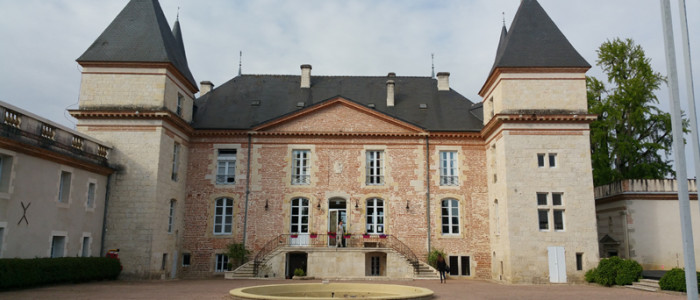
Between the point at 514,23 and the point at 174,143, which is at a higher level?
the point at 514,23

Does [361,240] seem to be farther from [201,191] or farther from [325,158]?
[201,191]

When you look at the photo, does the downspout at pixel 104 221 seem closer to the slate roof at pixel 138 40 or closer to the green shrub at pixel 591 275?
the slate roof at pixel 138 40

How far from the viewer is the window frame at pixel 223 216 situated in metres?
23.3

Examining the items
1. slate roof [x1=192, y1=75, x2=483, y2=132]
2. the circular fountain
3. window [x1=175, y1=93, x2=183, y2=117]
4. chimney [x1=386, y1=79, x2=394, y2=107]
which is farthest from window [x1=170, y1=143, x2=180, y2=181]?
chimney [x1=386, y1=79, x2=394, y2=107]

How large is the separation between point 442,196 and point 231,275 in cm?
992

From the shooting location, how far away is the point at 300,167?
78.8ft

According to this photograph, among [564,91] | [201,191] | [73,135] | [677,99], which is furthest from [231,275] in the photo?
[677,99]

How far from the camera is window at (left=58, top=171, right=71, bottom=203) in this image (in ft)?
58.3

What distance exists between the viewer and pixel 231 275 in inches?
829

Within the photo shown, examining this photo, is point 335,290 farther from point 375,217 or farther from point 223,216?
point 223,216

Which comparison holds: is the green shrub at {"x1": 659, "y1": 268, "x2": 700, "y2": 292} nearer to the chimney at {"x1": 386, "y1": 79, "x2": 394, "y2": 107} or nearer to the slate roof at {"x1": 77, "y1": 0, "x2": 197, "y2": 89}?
the chimney at {"x1": 386, "y1": 79, "x2": 394, "y2": 107}

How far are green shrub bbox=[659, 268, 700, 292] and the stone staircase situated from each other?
18.7 inches

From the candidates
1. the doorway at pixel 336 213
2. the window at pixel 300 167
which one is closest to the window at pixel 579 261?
the doorway at pixel 336 213

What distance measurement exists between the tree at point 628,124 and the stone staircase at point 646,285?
898 cm
